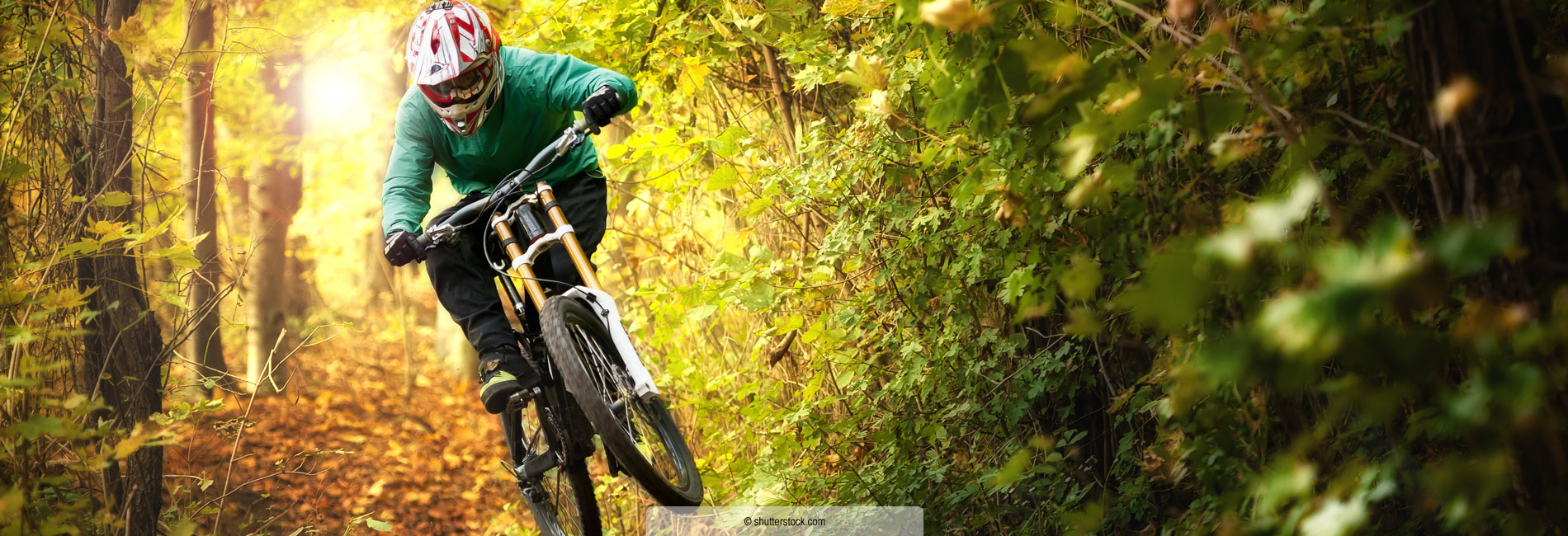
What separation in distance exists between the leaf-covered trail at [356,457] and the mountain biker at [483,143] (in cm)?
228

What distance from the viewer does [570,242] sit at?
2.95 meters

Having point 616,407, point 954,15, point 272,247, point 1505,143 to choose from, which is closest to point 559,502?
point 616,407

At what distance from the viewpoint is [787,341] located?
157 inches

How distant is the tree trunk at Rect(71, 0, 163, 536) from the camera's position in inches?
150

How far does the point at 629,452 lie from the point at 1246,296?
1466 millimetres

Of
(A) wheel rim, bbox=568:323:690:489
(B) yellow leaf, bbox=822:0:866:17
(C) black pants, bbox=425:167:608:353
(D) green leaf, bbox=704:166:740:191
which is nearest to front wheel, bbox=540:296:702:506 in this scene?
(A) wheel rim, bbox=568:323:690:489

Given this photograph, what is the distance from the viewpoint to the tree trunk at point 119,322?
382 cm

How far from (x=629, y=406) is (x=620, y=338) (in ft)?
0.74

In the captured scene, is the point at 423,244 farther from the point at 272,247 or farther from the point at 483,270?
the point at 272,247

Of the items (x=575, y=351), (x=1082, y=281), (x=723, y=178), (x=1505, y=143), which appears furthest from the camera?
(x=723, y=178)

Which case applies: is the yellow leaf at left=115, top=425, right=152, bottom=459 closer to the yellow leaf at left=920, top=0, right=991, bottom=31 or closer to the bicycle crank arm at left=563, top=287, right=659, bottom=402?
the bicycle crank arm at left=563, top=287, right=659, bottom=402

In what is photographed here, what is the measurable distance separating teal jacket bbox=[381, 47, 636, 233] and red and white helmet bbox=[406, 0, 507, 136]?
0.21 meters

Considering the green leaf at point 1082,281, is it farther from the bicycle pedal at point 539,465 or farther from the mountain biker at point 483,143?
the bicycle pedal at point 539,465

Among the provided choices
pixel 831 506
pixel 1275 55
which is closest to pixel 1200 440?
pixel 1275 55
